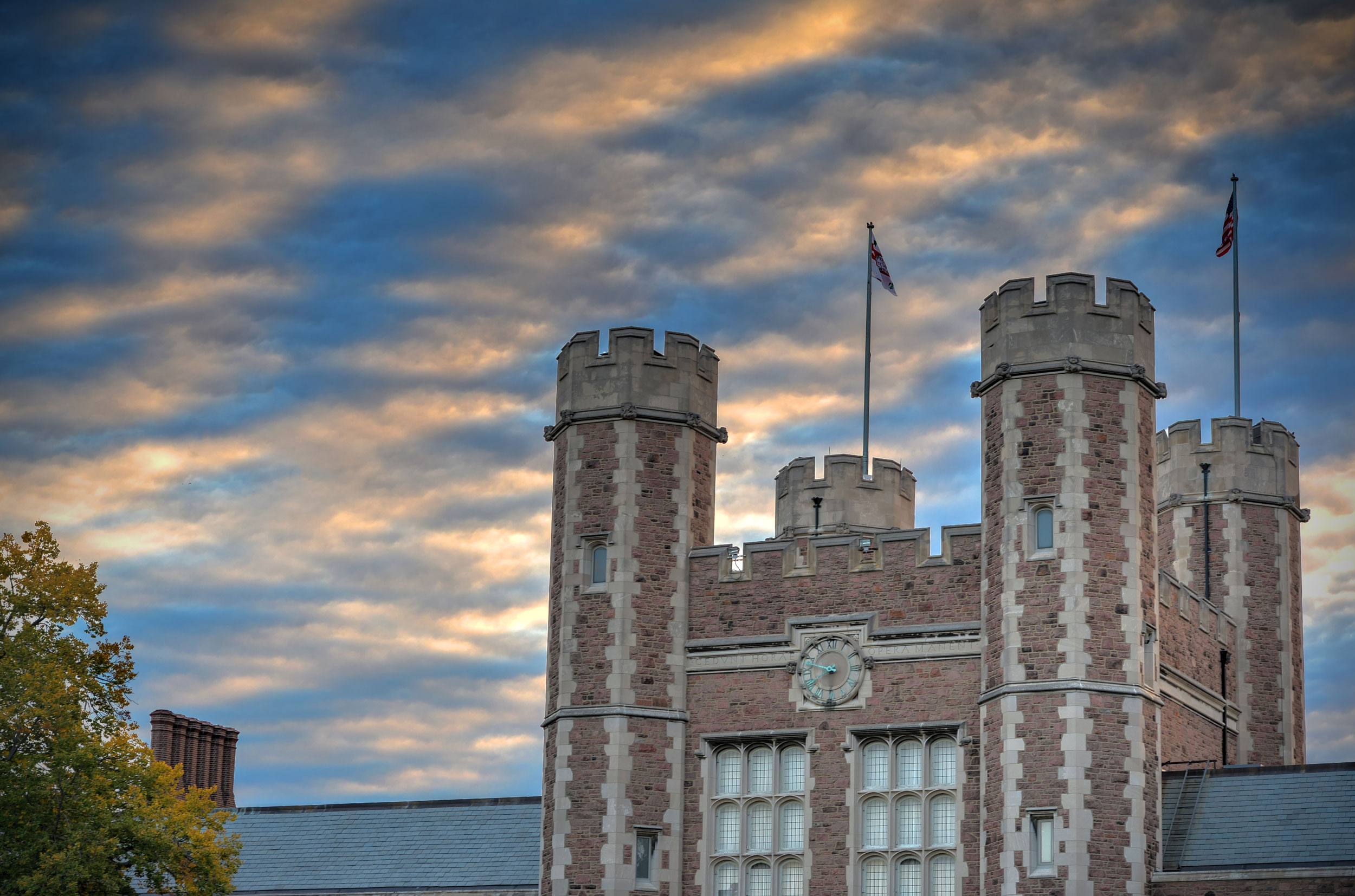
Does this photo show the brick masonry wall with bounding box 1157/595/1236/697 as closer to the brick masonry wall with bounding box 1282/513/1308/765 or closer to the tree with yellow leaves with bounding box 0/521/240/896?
the brick masonry wall with bounding box 1282/513/1308/765

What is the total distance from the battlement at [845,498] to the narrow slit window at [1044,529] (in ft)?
41.6

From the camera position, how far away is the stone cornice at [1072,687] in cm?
3406

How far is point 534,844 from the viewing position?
41500 mm

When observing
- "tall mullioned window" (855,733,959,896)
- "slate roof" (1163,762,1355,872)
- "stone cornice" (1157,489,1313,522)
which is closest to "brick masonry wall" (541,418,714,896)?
"tall mullioned window" (855,733,959,896)

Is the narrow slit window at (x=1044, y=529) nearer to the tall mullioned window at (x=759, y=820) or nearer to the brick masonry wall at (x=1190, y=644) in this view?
the brick masonry wall at (x=1190, y=644)

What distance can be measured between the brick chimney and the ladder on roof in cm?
2396

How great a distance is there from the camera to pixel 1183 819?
35.3 meters

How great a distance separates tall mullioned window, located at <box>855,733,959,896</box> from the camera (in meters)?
35.6

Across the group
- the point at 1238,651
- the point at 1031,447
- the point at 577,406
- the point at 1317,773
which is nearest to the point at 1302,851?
the point at 1317,773

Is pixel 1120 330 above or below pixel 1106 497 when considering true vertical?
above

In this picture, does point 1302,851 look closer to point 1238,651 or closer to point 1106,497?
point 1106,497

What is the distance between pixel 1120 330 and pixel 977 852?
31.2ft

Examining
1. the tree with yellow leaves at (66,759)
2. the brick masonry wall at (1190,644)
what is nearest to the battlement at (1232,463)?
the brick masonry wall at (1190,644)

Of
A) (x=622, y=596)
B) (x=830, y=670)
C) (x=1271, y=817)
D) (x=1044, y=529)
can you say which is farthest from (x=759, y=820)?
(x=1271, y=817)
